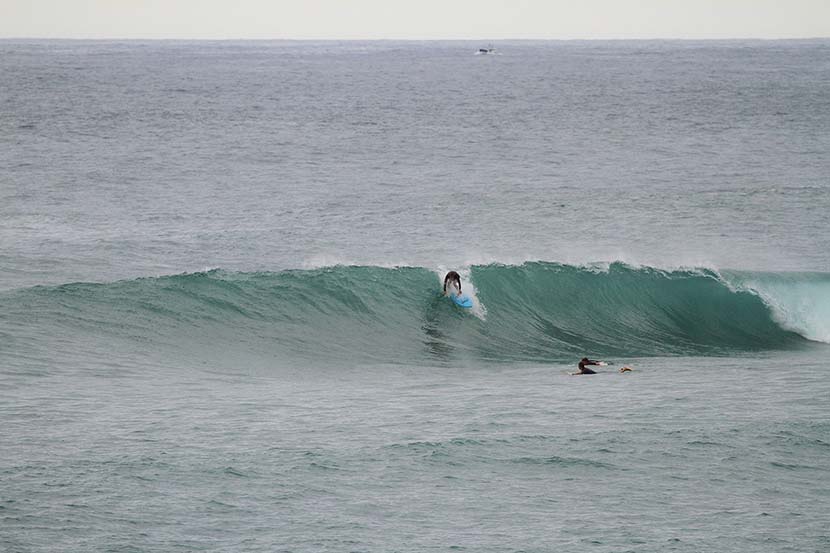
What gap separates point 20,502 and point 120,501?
1.26m

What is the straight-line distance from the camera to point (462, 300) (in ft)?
88.3

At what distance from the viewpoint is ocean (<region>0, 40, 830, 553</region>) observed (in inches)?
539

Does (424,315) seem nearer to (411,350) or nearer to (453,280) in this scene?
(453,280)

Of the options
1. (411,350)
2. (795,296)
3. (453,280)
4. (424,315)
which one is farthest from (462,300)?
(795,296)

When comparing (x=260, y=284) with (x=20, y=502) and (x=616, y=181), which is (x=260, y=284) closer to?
(x=20, y=502)

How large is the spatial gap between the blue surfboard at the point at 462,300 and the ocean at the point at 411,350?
1.38 feet

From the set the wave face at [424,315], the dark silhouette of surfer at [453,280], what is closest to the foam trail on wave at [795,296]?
the wave face at [424,315]

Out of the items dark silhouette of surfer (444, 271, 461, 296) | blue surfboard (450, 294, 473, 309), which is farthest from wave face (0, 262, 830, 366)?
dark silhouette of surfer (444, 271, 461, 296)

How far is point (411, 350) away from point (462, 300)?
338 cm

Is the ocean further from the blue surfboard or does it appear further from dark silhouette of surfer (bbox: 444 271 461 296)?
dark silhouette of surfer (bbox: 444 271 461 296)

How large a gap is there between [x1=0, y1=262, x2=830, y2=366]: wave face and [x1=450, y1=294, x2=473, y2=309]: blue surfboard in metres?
0.25

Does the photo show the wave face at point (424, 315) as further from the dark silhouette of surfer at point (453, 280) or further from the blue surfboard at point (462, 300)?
the dark silhouette of surfer at point (453, 280)

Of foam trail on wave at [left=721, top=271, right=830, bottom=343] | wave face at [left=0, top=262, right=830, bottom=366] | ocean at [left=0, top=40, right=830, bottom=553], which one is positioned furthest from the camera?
foam trail on wave at [left=721, top=271, right=830, bottom=343]

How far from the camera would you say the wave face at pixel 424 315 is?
76.8ft
